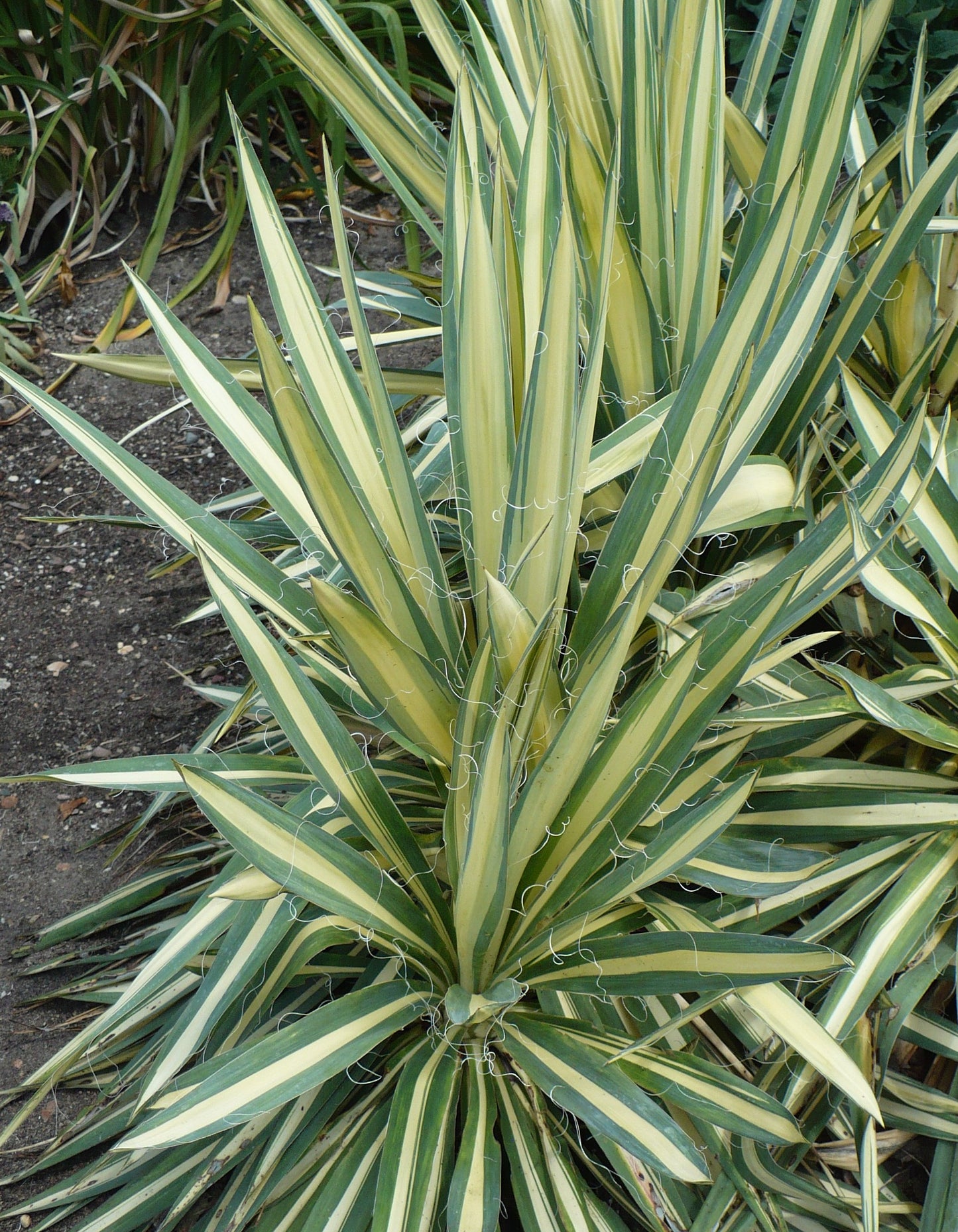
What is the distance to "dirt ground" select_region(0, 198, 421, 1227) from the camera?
1.32 m

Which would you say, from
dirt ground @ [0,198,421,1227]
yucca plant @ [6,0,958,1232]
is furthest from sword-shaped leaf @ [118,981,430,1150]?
dirt ground @ [0,198,421,1227]

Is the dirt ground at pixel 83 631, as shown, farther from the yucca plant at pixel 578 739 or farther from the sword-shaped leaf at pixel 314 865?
the sword-shaped leaf at pixel 314 865

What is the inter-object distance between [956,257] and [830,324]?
0.33m

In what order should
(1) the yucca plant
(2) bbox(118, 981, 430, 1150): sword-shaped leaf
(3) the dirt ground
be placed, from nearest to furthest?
(2) bbox(118, 981, 430, 1150): sword-shaped leaf
(1) the yucca plant
(3) the dirt ground

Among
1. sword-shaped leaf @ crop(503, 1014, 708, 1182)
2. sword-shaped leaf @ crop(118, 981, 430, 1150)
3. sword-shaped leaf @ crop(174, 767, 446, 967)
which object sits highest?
sword-shaped leaf @ crop(174, 767, 446, 967)

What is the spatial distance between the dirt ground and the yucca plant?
0.22 metres

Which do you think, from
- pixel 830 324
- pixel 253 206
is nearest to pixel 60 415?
pixel 253 206

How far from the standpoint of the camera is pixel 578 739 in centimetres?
71

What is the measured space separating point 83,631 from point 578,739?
116 centimetres

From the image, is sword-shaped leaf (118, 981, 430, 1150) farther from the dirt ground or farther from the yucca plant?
the dirt ground

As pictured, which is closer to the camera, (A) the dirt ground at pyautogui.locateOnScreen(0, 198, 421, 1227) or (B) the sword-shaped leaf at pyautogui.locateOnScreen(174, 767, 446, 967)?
(B) the sword-shaped leaf at pyautogui.locateOnScreen(174, 767, 446, 967)

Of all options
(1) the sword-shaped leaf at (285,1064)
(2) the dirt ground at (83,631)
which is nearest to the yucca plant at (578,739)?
(1) the sword-shaped leaf at (285,1064)

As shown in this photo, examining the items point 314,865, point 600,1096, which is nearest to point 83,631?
point 314,865

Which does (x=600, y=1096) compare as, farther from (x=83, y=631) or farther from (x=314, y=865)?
(x=83, y=631)
